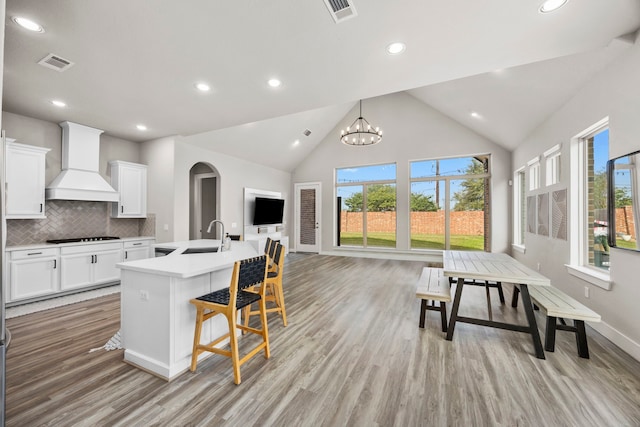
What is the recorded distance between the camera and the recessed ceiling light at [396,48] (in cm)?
242

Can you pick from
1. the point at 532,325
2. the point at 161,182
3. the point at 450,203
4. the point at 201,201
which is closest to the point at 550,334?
the point at 532,325

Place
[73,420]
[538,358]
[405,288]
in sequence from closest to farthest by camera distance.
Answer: [73,420]
[538,358]
[405,288]

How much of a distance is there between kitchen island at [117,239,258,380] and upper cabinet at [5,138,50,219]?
9.56 ft

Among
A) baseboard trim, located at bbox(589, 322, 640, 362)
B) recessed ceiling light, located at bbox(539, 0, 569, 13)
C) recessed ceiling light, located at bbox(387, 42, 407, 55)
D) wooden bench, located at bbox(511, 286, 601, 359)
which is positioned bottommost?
baseboard trim, located at bbox(589, 322, 640, 362)

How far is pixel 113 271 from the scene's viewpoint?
4.59 meters

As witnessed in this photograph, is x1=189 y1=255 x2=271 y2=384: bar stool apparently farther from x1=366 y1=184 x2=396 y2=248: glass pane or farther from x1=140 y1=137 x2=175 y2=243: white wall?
x1=366 y1=184 x2=396 y2=248: glass pane

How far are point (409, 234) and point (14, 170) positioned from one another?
25.3 feet

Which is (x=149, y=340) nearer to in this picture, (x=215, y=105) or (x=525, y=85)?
(x=215, y=105)

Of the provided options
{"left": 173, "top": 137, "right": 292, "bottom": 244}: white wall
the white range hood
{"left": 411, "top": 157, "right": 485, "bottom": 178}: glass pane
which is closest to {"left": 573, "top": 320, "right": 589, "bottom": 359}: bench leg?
{"left": 411, "top": 157, "right": 485, "bottom": 178}: glass pane

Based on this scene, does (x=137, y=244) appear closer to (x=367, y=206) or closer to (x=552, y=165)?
(x=367, y=206)

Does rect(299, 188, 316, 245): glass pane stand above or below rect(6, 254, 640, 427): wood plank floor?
above

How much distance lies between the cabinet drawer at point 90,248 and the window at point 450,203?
668 cm

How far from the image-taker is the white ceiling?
79.9 inches

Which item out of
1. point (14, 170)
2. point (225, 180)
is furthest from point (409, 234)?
point (14, 170)
